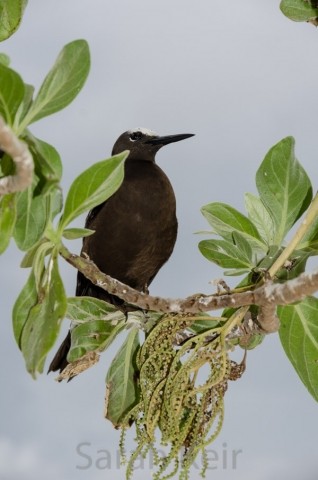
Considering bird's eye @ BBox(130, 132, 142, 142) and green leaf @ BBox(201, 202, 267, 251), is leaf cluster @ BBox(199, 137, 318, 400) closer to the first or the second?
green leaf @ BBox(201, 202, 267, 251)

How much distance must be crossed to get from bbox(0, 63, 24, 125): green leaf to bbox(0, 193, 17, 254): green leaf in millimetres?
179

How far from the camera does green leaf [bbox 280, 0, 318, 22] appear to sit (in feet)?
7.50

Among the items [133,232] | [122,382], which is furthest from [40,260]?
[133,232]

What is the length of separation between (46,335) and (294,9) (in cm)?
127

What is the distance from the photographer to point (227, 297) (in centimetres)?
195

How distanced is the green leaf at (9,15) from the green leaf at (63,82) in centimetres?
36

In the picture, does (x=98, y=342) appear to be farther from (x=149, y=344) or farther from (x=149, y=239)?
(x=149, y=239)

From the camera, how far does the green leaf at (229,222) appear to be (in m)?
2.25

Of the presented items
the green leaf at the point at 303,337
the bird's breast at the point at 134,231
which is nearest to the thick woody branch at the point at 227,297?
the green leaf at the point at 303,337

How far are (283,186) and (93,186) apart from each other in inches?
24.5

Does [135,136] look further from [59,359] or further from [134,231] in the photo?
[59,359]

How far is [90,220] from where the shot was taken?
12.4 ft

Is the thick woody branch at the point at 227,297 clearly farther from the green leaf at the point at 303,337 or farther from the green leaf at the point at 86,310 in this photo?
the green leaf at the point at 86,310

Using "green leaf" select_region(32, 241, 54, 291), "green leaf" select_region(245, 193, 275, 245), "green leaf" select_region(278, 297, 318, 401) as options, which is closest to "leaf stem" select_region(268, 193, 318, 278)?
"green leaf" select_region(278, 297, 318, 401)
